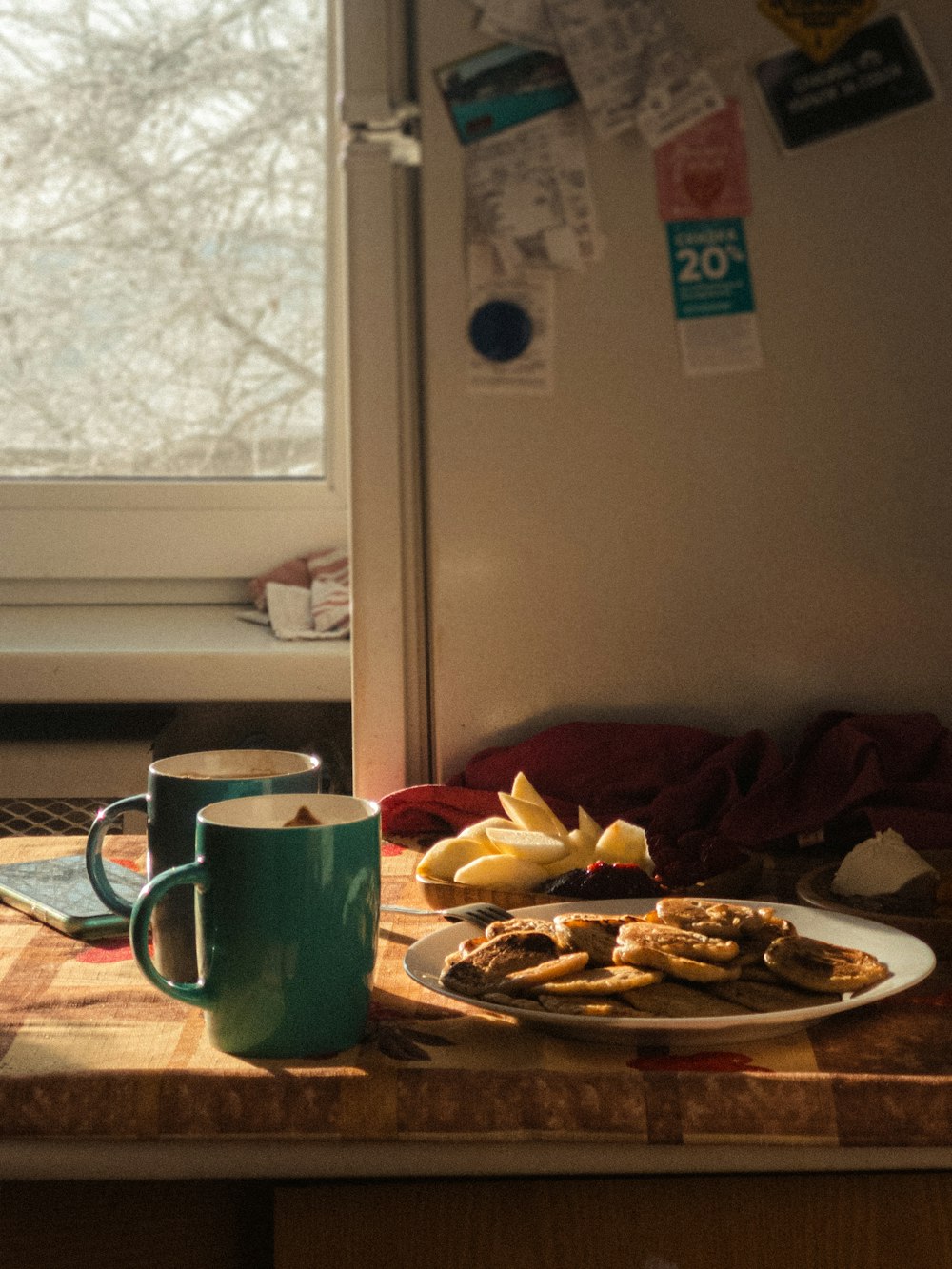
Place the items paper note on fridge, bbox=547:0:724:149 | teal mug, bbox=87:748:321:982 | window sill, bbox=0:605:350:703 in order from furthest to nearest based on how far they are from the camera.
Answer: window sill, bbox=0:605:350:703, paper note on fridge, bbox=547:0:724:149, teal mug, bbox=87:748:321:982

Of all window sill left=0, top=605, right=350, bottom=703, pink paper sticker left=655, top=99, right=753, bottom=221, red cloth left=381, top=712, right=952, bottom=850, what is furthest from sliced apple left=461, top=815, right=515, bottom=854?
window sill left=0, top=605, right=350, bottom=703

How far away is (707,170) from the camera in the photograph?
1.26 metres

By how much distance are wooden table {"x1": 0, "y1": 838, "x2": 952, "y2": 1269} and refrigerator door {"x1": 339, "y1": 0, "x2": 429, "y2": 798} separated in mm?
751

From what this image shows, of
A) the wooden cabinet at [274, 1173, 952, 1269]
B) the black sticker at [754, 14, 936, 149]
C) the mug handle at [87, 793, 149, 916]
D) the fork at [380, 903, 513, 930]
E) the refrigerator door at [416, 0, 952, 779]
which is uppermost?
the black sticker at [754, 14, 936, 149]

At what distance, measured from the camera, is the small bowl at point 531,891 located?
2.60 feet

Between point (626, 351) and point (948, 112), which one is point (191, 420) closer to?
point (626, 351)

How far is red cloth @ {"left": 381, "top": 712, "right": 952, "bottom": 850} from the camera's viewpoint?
1053 millimetres

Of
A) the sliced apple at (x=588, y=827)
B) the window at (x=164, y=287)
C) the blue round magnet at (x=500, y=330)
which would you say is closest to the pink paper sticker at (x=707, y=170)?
the blue round magnet at (x=500, y=330)

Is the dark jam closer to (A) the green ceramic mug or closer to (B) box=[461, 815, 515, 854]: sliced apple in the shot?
(B) box=[461, 815, 515, 854]: sliced apple

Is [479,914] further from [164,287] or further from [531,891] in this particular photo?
[164,287]

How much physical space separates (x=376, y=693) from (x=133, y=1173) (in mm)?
797

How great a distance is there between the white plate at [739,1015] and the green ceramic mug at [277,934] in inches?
2.1

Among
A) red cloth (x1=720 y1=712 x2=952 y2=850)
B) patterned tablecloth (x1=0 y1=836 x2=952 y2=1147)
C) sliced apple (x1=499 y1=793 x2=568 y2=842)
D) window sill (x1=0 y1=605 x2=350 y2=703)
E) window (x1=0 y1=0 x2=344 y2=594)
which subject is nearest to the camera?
patterned tablecloth (x1=0 y1=836 x2=952 y2=1147)

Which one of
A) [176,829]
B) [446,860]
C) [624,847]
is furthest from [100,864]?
[624,847]
